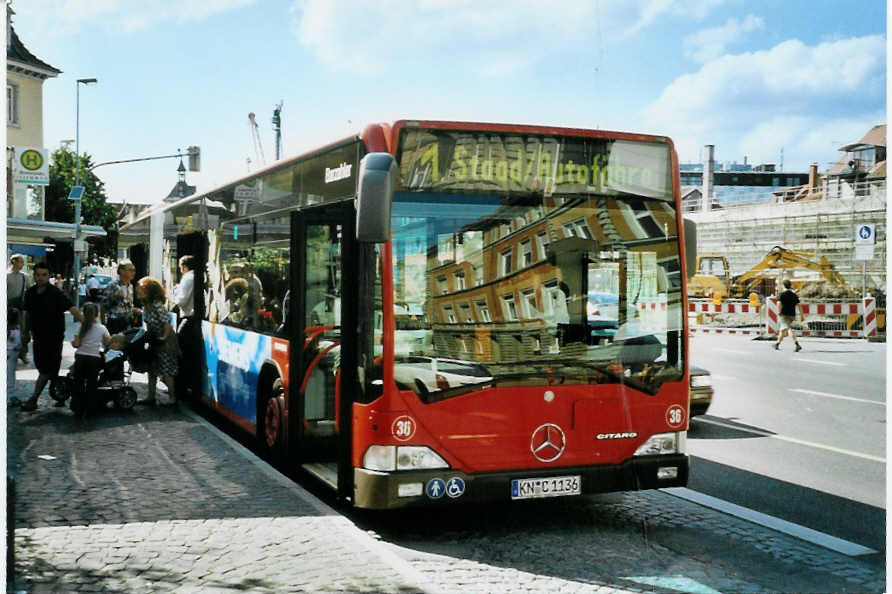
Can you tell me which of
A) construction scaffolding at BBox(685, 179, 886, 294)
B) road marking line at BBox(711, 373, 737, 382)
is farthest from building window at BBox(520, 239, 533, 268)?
construction scaffolding at BBox(685, 179, 886, 294)

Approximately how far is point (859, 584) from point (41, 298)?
9.73 m

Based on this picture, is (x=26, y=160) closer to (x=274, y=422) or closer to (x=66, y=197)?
(x=274, y=422)

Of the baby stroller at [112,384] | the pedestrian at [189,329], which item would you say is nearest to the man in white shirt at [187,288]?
the pedestrian at [189,329]

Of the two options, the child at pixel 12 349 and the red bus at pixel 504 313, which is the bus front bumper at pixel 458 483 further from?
the child at pixel 12 349

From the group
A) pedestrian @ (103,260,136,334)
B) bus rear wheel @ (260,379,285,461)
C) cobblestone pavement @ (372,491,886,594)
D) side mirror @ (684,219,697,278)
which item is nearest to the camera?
cobblestone pavement @ (372,491,886,594)

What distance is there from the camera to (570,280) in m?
6.48

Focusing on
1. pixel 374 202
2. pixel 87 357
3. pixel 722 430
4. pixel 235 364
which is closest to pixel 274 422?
pixel 235 364

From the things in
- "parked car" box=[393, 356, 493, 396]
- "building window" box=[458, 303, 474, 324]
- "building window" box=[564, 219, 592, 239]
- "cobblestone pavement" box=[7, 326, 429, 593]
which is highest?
"building window" box=[564, 219, 592, 239]

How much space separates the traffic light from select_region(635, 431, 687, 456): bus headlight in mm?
18146

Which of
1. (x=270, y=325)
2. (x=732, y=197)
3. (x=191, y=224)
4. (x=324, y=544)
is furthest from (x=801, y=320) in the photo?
(x=732, y=197)

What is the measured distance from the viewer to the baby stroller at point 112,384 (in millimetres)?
11380

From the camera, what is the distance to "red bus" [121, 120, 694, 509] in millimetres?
6227

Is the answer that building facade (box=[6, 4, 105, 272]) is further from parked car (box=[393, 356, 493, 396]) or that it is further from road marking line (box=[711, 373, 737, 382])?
road marking line (box=[711, 373, 737, 382])

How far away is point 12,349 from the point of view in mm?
12383
